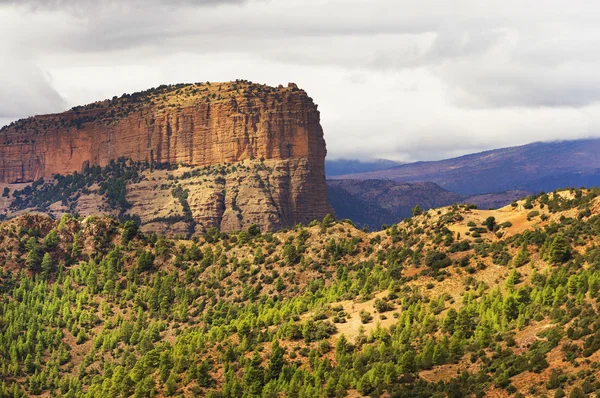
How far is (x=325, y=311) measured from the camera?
518 ft

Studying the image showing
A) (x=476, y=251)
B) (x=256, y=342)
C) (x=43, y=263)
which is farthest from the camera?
(x=43, y=263)

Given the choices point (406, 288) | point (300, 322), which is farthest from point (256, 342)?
point (406, 288)

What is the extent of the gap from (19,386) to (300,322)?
40.0m

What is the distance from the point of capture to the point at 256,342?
151 meters

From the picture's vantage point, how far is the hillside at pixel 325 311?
13188cm

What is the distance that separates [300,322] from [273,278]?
25832 millimetres

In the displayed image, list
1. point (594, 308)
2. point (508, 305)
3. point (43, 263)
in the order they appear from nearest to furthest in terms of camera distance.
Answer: point (594, 308)
point (508, 305)
point (43, 263)

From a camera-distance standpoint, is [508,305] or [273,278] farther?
[273,278]

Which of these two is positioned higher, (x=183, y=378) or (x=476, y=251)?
(x=476, y=251)

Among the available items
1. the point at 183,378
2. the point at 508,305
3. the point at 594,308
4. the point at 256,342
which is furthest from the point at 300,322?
the point at 594,308

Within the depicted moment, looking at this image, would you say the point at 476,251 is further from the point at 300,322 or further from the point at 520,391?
the point at 520,391

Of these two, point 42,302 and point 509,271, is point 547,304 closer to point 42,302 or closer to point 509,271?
point 509,271

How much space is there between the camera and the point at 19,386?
6560 inches

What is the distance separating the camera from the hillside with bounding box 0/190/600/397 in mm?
131875
